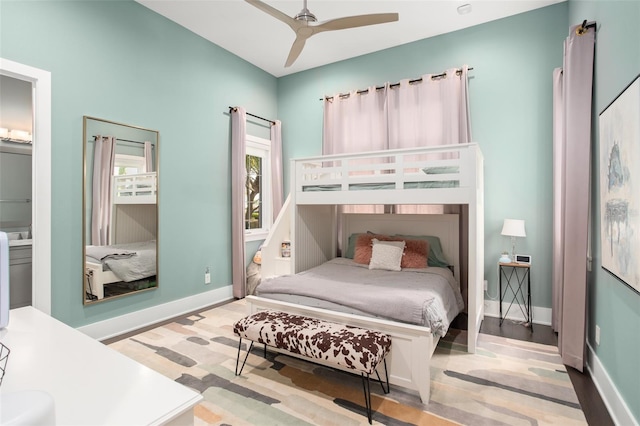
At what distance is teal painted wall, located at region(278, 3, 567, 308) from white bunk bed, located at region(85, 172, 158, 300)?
3293mm

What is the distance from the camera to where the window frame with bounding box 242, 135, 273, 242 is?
4.68 metres

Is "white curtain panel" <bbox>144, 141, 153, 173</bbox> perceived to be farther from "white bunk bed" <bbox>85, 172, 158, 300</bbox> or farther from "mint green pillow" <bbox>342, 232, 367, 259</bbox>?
"mint green pillow" <bbox>342, 232, 367, 259</bbox>

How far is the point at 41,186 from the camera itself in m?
2.54

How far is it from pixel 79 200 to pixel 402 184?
8.99 ft

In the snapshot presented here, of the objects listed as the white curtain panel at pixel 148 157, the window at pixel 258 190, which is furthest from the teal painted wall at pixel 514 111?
the white curtain panel at pixel 148 157

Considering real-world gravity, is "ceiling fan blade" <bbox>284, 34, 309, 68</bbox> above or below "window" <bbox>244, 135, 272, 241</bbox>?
above

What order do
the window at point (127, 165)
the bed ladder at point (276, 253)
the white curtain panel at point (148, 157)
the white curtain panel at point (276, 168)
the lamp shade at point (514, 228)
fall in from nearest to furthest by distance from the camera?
the window at point (127, 165) → the lamp shade at point (514, 228) → the white curtain panel at point (148, 157) → the bed ladder at point (276, 253) → the white curtain panel at point (276, 168)

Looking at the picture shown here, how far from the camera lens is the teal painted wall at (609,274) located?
1.64 metres

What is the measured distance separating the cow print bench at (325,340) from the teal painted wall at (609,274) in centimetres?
120

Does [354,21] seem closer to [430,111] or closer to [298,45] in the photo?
[298,45]

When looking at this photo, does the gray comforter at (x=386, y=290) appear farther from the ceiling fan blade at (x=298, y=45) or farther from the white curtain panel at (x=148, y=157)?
the ceiling fan blade at (x=298, y=45)

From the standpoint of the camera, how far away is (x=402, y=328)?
6.79 ft

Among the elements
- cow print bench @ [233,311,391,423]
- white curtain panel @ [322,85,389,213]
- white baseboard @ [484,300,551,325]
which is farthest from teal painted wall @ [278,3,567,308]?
cow print bench @ [233,311,391,423]

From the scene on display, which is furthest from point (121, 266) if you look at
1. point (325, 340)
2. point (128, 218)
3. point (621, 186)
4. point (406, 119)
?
point (621, 186)
